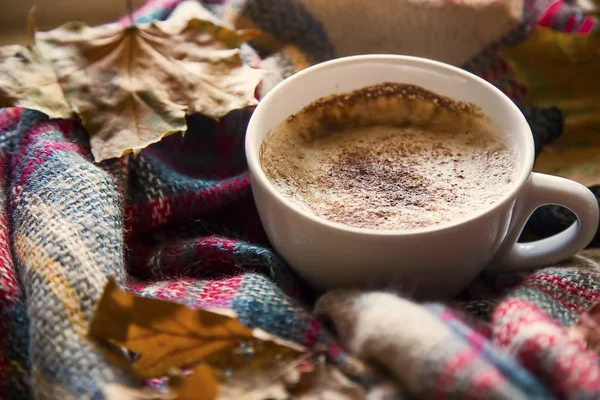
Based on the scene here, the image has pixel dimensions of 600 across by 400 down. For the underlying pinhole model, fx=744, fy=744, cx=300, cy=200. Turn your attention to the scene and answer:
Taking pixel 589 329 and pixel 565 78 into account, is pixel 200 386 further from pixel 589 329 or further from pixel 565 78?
pixel 565 78

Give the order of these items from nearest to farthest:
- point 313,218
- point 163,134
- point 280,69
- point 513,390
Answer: point 513,390
point 313,218
point 163,134
point 280,69

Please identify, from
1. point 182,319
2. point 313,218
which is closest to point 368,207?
point 313,218

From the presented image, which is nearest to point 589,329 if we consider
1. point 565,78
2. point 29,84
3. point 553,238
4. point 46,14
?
point 553,238

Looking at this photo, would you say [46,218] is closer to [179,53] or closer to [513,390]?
[179,53]

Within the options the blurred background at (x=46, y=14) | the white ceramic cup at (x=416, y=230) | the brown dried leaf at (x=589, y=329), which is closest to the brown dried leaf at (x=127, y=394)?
the white ceramic cup at (x=416, y=230)

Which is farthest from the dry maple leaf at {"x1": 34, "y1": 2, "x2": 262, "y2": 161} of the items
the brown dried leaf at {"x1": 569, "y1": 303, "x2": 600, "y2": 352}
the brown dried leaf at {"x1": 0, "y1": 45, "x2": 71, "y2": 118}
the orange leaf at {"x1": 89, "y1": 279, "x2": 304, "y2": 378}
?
the brown dried leaf at {"x1": 569, "y1": 303, "x2": 600, "y2": 352}

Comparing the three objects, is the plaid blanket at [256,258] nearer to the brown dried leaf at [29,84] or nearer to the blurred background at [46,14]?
the brown dried leaf at [29,84]
